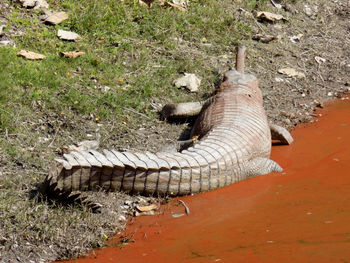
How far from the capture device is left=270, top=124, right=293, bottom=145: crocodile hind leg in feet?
21.4

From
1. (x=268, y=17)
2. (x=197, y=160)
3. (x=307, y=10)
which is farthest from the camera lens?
(x=307, y=10)

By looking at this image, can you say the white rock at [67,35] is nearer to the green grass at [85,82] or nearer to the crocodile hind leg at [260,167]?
the green grass at [85,82]

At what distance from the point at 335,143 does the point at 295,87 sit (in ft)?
6.06

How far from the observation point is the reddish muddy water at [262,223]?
381 centimetres

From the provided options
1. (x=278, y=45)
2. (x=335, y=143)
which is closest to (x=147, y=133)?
(x=335, y=143)

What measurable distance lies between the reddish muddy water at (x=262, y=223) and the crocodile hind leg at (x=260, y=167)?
0.08 metres

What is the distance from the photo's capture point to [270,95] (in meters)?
7.70

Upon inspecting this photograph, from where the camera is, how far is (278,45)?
886cm

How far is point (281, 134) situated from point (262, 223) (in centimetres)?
238

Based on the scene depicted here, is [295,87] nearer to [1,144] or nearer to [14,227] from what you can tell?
[1,144]

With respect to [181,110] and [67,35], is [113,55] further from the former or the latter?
[181,110]

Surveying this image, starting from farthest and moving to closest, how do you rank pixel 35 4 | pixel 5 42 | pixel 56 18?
pixel 35 4
pixel 56 18
pixel 5 42

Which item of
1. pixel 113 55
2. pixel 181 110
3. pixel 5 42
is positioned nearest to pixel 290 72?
pixel 181 110

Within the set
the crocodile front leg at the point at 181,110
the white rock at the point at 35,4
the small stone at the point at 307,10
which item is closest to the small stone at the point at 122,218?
the crocodile front leg at the point at 181,110
